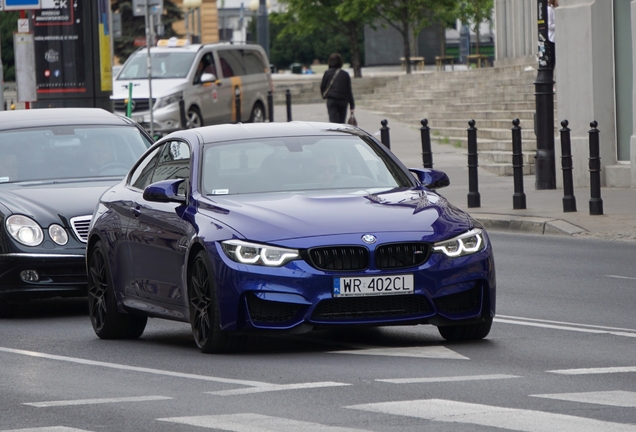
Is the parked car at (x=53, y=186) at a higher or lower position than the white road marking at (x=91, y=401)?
higher

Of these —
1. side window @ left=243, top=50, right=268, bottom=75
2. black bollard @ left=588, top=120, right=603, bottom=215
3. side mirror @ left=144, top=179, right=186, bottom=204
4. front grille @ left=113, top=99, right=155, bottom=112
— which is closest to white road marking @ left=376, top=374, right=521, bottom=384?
side mirror @ left=144, top=179, right=186, bottom=204

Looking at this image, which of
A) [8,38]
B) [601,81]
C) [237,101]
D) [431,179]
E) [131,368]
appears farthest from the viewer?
[8,38]

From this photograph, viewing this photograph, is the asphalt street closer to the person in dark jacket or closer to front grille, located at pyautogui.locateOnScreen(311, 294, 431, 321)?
front grille, located at pyautogui.locateOnScreen(311, 294, 431, 321)

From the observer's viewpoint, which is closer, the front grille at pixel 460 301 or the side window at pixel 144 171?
the front grille at pixel 460 301

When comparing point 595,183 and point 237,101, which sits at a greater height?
point 237,101

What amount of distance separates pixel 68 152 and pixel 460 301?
5.08m

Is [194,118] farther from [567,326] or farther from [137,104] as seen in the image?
[567,326]

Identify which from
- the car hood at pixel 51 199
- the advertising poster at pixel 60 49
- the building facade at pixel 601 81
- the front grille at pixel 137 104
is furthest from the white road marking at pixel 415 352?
the front grille at pixel 137 104

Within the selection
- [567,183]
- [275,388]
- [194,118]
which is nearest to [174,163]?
[275,388]

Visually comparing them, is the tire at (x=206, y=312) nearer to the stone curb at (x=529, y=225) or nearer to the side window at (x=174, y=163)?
the side window at (x=174, y=163)

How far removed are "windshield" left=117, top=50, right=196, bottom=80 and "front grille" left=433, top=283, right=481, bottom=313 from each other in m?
26.1

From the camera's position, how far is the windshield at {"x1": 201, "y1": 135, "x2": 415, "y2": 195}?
970cm

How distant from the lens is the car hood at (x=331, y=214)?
346 inches

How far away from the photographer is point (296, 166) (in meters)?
9.84
